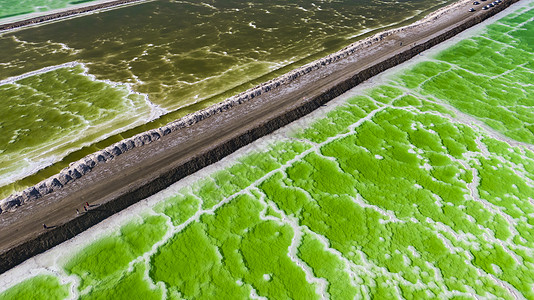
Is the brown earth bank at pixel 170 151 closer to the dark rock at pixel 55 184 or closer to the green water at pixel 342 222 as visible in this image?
the dark rock at pixel 55 184

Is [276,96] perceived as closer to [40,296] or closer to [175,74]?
[175,74]

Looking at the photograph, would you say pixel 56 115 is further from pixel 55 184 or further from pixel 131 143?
pixel 55 184

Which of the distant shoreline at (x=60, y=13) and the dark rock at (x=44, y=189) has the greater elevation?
the distant shoreline at (x=60, y=13)

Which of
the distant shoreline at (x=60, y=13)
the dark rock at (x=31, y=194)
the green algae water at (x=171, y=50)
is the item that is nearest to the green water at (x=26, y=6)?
the distant shoreline at (x=60, y=13)

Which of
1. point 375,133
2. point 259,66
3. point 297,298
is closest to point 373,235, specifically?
point 297,298

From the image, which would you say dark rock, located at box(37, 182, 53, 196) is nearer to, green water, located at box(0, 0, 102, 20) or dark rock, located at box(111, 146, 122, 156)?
dark rock, located at box(111, 146, 122, 156)

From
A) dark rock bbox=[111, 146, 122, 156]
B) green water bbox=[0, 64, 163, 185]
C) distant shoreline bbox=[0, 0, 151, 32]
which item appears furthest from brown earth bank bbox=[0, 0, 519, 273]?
distant shoreline bbox=[0, 0, 151, 32]
